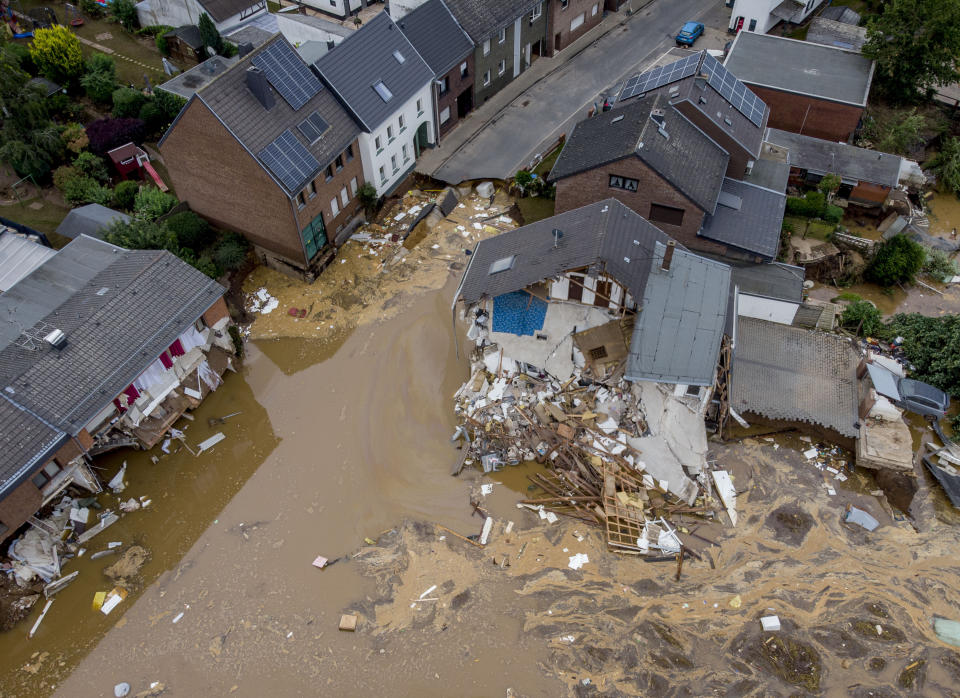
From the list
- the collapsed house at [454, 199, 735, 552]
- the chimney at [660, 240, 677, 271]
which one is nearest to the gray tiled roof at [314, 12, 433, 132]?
the collapsed house at [454, 199, 735, 552]

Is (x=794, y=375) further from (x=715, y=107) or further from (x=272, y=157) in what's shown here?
(x=272, y=157)

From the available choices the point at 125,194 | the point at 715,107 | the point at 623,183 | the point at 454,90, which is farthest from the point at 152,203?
the point at 715,107

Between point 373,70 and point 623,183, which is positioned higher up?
point 373,70

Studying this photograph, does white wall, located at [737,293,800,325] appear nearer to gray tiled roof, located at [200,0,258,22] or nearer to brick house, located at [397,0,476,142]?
brick house, located at [397,0,476,142]

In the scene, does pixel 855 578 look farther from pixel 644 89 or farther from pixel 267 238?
pixel 267 238

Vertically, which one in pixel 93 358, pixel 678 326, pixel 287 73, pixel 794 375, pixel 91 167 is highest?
pixel 287 73
